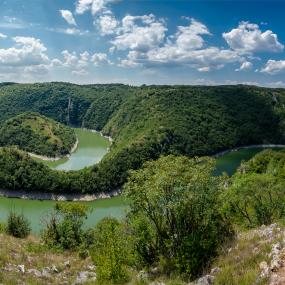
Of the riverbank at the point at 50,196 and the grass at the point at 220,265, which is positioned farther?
the riverbank at the point at 50,196

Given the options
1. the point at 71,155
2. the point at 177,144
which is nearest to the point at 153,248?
the point at 177,144

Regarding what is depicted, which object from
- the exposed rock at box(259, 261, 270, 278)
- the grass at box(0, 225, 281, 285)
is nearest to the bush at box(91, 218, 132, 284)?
the grass at box(0, 225, 281, 285)

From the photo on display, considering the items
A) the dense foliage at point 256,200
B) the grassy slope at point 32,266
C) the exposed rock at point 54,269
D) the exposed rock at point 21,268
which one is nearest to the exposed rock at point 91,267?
the grassy slope at point 32,266

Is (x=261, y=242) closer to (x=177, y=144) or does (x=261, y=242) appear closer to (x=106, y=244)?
(x=106, y=244)

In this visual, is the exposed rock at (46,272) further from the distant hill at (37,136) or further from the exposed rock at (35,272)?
the distant hill at (37,136)

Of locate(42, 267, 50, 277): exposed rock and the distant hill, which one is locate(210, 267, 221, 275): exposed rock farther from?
the distant hill

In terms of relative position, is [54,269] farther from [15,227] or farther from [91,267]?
[15,227]
